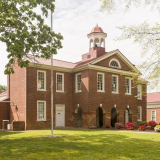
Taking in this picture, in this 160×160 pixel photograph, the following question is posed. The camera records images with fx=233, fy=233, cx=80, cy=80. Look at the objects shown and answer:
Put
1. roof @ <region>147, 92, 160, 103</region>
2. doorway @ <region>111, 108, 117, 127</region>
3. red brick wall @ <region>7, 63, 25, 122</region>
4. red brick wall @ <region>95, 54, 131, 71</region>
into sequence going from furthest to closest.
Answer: roof @ <region>147, 92, 160, 103</region> < doorway @ <region>111, 108, 117, 127</region> < red brick wall @ <region>95, 54, 131, 71</region> < red brick wall @ <region>7, 63, 25, 122</region>

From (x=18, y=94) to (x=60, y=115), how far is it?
524cm

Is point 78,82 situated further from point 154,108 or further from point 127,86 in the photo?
point 154,108

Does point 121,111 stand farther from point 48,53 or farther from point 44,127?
point 48,53

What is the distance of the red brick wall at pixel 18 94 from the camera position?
2441 cm

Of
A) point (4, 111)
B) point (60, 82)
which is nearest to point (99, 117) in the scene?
point (60, 82)

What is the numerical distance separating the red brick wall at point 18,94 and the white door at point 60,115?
4.01 m

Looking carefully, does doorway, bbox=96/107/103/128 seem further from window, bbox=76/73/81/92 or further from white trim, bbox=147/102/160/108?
white trim, bbox=147/102/160/108

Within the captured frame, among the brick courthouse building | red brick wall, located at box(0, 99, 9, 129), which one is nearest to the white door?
the brick courthouse building

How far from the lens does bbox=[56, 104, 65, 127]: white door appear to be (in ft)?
86.2

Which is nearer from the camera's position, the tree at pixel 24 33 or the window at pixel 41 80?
the tree at pixel 24 33

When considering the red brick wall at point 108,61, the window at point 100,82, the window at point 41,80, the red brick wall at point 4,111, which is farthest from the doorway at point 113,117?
the red brick wall at point 4,111

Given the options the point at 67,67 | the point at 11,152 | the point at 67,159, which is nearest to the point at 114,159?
the point at 67,159

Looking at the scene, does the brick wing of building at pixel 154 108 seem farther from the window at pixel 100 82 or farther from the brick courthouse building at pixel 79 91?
the window at pixel 100 82

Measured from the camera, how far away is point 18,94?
25.3 metres
